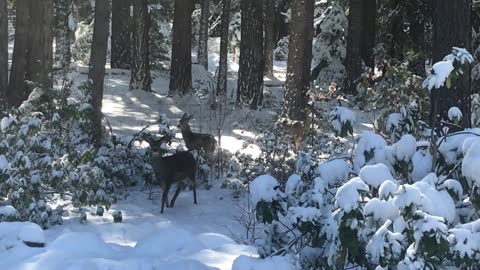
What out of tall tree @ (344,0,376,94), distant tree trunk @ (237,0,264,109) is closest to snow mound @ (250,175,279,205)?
distant tree trunk @ (237,0,264,109)

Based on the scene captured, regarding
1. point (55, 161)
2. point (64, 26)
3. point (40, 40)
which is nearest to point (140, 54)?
point (40, 40)

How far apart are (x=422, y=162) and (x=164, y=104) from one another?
14143 mm

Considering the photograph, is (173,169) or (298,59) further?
(298,59)

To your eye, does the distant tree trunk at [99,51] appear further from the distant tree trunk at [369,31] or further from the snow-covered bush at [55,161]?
the distant tree trunk at [369,31]

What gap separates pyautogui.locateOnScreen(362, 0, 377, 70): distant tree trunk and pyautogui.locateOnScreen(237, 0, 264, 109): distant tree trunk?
15.9ft

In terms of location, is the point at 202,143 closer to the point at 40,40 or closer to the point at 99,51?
the point at 99,51

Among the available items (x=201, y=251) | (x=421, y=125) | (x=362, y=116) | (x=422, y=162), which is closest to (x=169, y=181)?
(x=201, y=251)

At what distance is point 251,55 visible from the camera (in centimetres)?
1805

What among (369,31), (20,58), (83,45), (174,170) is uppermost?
(369,31)

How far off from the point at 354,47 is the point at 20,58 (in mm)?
10228

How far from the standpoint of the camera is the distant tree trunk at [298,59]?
44.2 feet

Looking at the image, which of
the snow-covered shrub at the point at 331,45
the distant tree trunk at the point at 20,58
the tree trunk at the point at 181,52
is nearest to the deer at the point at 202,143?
the distant tree trunk at the point at 20,58

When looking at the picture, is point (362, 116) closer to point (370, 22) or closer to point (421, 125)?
point (370, 22)

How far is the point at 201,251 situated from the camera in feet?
21.5
